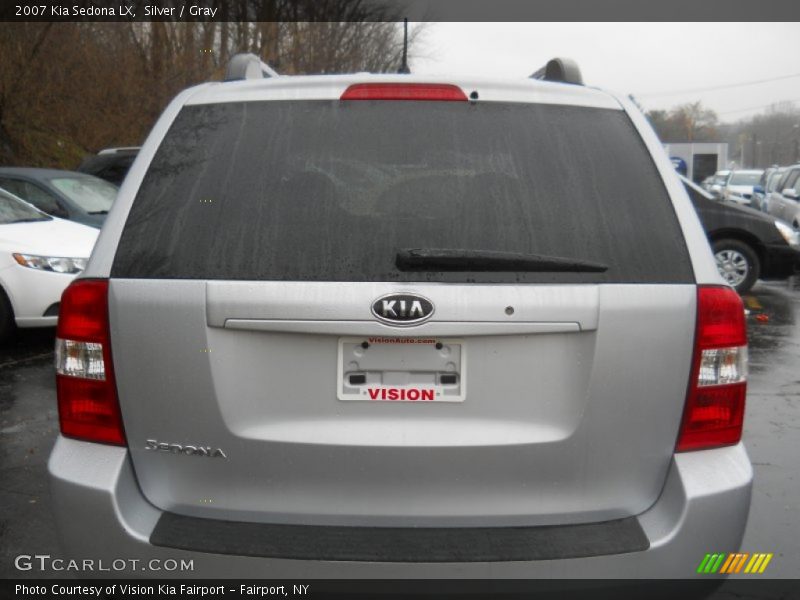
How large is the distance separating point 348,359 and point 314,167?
55 centimetres

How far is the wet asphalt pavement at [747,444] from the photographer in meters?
4.12

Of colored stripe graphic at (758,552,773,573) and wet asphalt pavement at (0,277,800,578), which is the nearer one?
colored stripe graphic at (758,552,773,573)

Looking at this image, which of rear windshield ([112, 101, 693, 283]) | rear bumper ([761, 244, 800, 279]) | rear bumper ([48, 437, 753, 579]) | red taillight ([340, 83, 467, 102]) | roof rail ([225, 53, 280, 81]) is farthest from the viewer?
rear bumper ([761, 244, 800, 279])

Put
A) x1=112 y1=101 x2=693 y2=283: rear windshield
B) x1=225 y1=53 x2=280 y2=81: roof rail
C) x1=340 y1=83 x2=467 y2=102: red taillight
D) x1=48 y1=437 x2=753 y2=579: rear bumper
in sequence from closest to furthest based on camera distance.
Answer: x1=48 y1=437 x2=753 y2=579: rear bumper < x1=112 y1=101 x2=693 y2=283: rear windshield < x1=340 y1=83 x2=467 y2=102: red taillight < x1=225 y1=53 x2=280 y2=81: roof rail

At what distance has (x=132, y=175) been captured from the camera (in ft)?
8.95

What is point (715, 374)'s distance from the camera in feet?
8.46

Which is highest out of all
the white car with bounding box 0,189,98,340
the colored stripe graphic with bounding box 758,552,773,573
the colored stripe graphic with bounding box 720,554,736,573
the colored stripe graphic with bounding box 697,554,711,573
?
the colored stripe graphic with bounding box 697,554,711,573

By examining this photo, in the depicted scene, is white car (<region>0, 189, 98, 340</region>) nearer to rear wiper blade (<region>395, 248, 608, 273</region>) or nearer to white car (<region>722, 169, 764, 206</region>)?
rear wiper blade (<region>395, 248, 608, 273</region>)

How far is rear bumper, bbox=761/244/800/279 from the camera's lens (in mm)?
12578

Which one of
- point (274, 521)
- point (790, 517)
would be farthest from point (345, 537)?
point (790, 517)

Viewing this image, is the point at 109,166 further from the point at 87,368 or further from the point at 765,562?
the point at 87,368

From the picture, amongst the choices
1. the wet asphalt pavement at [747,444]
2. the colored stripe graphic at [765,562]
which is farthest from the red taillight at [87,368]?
the colored stripe graphic at [765,562]

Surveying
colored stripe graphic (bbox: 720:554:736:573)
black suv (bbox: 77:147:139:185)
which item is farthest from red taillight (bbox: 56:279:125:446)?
black suv (bbox: 77:147:139:185)

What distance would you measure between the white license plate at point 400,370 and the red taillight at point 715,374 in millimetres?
622
